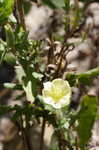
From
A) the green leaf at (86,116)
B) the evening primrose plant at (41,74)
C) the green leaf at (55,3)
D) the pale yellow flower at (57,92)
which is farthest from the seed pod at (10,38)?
the green leaf at (55,3)

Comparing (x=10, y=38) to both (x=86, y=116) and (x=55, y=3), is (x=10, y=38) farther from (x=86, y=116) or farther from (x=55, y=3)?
(x=55, y=3)

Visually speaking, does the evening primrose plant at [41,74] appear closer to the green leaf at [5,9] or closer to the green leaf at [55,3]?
the green leaf at [5,9]

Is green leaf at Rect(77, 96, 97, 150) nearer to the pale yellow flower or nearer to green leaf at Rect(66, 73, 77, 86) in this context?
the pale yellow flower

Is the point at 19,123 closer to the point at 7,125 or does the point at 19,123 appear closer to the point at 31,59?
the point at 31,59

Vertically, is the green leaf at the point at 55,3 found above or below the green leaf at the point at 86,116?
above

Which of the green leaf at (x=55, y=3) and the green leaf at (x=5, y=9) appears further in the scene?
the green leaf at (x=55, y=3)

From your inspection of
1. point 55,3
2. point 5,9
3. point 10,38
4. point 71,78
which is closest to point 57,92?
point 71,78

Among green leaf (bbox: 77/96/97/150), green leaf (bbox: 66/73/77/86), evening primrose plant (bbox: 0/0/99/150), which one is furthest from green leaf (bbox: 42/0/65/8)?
green leaf (bbox: 77/96/97/150)
